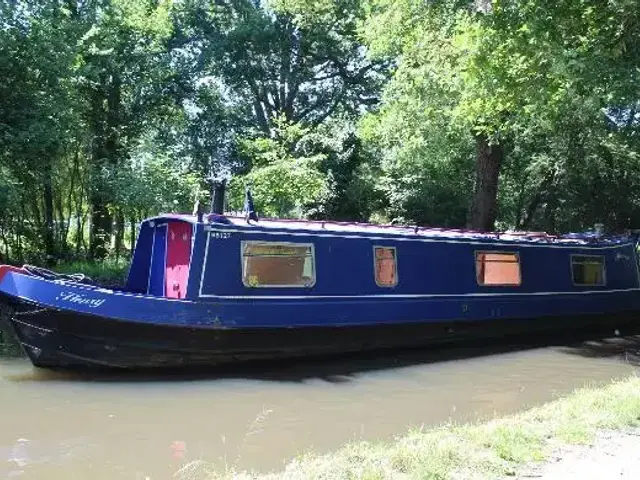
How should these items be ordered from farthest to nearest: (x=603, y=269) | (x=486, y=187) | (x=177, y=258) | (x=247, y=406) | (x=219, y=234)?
1. (x=486, y=187)
2. (x=603, y=269)
3. (x=177, y=258)
4. (x=219, y=234)
5. (x=247, y=406)

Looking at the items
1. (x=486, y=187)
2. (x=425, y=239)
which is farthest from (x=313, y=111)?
(x=425, y=239)

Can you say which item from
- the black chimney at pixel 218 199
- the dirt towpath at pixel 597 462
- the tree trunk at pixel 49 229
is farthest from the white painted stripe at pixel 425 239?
the tree trunk at pixel 49 229

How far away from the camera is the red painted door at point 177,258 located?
1087 centimetres

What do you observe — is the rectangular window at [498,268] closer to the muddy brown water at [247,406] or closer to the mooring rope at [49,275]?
the muddy brown water at [247,406]

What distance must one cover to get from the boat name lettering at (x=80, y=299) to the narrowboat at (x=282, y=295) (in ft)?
0.04

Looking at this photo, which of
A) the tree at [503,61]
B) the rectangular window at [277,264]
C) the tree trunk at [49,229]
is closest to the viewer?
the rectangular window at [277,264]

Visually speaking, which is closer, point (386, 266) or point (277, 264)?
point (277, 264)

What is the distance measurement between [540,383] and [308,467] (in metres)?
6.53

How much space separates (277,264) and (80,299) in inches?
120

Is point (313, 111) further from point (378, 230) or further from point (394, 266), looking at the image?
point (394, 266)

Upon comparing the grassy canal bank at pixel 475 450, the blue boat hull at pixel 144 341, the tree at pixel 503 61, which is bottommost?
the grassy canal bank at pixel 475 450

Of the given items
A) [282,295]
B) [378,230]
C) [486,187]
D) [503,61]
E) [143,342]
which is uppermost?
[503,61]

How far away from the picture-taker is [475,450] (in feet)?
17.1

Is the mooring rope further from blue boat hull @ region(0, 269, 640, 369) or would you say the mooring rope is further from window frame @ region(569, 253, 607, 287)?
window frame @ region(569, 253, 607, 287)
